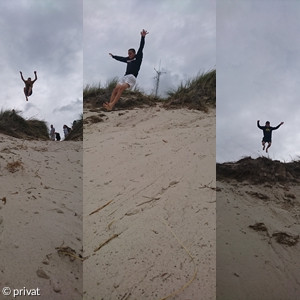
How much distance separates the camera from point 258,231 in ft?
13.4

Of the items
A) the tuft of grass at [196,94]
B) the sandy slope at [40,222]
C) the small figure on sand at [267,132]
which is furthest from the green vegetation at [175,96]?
the sandy slope at [40,222]

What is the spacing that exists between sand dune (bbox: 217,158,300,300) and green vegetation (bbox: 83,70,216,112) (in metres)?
2.22

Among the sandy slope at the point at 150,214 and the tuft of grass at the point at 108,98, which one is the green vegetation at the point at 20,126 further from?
the sandy slope at the point at 150,214

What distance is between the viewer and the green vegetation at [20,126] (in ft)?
26.3

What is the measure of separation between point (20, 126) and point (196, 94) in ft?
14.9

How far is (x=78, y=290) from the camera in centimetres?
274

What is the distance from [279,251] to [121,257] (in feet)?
6.26

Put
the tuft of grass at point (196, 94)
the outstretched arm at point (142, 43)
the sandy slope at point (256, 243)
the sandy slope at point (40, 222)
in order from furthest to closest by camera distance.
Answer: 1. the tuft of grass at point (196, 94)
2. the outstretched arm at point (142, 43)
3. the sandy slope at point (256, 243)
4. the sandy slope at point (40, 222)

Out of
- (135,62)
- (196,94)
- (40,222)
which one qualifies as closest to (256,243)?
(40,222)

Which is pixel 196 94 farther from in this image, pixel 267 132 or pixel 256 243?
pixel 256 243

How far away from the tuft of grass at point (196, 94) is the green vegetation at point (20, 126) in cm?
364

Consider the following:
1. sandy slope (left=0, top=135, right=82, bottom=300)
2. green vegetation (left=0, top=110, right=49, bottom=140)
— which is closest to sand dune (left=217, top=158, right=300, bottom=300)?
sandy slope (left=0, top=135, right=82, bottom=300)

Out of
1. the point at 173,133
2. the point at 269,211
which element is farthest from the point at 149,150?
the point at 269,211

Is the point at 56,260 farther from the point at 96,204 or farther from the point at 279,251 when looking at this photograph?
the point at 279,251
